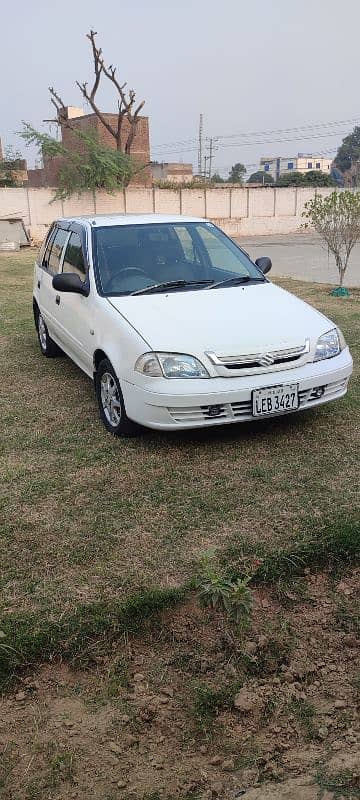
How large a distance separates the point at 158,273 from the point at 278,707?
12.0 ft

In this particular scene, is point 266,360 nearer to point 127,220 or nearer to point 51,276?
point 127,220

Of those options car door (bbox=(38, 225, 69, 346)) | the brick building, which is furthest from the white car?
the brick building

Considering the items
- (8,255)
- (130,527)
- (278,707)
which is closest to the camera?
(278,707)

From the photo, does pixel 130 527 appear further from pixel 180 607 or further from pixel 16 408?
pixel 16 408

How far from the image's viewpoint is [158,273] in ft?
17.2

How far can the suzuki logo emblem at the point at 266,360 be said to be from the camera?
4215 mm

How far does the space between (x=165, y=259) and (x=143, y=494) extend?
7.68 feet

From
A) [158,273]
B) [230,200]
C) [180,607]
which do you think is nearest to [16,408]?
[158,273]

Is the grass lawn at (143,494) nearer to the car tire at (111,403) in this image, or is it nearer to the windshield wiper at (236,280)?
the car tire at (111,403)

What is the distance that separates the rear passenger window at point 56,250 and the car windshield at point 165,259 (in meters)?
0.78

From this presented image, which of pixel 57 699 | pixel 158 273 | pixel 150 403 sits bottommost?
pixel 57 699

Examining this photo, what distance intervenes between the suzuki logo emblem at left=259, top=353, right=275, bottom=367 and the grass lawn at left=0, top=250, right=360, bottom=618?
61 centimetres

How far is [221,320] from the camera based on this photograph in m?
4.50

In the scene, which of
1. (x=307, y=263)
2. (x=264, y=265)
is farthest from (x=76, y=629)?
(x=307, y=263)
